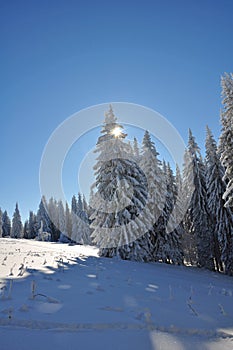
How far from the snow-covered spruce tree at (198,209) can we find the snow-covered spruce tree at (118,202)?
33.2ft

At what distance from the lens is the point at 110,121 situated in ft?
80.0

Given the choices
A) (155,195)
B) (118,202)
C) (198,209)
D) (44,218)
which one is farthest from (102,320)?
(44,218)

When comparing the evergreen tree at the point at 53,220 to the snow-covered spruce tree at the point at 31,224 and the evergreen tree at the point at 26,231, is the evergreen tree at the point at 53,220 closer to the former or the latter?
the snow-covered spruce tree at the point at 31,224

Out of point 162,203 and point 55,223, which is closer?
point 162,203

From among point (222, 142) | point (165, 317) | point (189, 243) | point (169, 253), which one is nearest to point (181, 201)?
point (189, 243)

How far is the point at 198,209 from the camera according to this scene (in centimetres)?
3017

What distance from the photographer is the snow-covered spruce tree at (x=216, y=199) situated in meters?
26.1

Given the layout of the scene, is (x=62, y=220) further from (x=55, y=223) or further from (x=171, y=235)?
(x=171, y=235)

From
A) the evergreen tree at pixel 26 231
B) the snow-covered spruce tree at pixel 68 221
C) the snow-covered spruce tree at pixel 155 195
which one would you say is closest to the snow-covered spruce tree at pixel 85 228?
the snow-covered spruce tree at pixel 68 221

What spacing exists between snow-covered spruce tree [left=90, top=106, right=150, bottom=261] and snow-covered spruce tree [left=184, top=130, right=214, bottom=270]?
33.2 feet

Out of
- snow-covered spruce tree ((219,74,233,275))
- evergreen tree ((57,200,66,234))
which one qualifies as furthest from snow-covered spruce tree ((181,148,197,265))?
evergreen tree ((57,200,66,234))

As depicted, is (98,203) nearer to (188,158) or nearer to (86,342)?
(188,158)

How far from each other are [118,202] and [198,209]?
13443mm

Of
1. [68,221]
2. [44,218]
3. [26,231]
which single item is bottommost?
[26,231]
